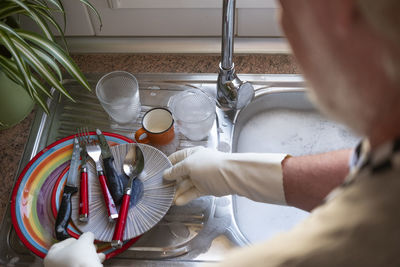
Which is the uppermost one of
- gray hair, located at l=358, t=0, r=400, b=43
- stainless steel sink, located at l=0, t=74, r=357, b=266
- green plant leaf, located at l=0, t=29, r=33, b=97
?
gray hair, located at l=358, t=0, r=400, b=43

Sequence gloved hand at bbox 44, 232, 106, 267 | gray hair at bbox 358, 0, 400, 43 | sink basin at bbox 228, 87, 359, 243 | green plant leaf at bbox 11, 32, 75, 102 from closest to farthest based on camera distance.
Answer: gray hair at bbox 358, 0, 400, 43 < gloved hand at bbox 44, 232, 106, 267 < green plant leaf at bbox 11, 32, 75, 102 < sink basin at bbox 228, 87, 359, 243

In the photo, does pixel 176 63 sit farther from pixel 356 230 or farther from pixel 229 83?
pixel 356 230

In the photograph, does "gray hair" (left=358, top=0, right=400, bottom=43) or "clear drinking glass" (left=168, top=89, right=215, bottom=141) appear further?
"clear drinking glass" (left=168, top=89, right=215, bottom=141)

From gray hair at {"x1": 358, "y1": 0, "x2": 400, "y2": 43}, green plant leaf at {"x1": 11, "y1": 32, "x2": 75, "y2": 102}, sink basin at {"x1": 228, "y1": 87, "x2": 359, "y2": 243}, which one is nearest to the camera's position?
gray hair at {"x1": 358, "y1": 0, "x2": 400, "y2": 43}

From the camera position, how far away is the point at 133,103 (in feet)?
3.07

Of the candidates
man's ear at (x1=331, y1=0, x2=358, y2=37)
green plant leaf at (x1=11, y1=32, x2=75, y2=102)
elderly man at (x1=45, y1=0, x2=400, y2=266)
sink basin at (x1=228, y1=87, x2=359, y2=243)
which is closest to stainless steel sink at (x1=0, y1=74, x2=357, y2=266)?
sink basin at (x1=228, y1=87, x2=359, y2=243)

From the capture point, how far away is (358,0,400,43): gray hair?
0.23 meters

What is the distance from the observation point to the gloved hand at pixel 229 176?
79 centimetres

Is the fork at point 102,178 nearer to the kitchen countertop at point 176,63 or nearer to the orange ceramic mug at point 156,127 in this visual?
the orange ceramic mug at point 156,127

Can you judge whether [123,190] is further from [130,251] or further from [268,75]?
[268,75]

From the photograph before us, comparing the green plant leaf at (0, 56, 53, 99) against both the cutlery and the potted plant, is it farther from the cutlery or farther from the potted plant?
the cutlery

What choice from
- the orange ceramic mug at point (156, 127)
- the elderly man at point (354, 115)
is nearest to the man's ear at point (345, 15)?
the elderly man at point (354, 115)

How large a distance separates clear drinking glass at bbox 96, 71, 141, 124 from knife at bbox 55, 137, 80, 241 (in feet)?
0.48

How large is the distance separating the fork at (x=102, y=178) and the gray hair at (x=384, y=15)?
0.63 m
